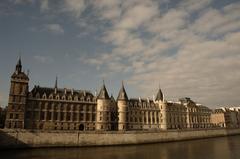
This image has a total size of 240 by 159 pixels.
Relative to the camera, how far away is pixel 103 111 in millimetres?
77688

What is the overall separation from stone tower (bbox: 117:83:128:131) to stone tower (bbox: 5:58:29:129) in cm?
3293

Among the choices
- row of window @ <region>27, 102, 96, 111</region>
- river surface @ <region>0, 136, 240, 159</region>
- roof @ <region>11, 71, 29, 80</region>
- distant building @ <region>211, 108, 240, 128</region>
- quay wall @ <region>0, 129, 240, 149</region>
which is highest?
roof @ <region>11, 71, 29, 80</region>

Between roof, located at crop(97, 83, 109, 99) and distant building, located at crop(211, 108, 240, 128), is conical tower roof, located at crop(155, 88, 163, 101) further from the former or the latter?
distant building, located at crop(211, 108, 240, 128)

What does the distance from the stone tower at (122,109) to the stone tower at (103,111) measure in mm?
5327

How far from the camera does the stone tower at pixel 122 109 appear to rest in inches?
3234

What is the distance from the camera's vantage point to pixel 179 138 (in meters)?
79.2

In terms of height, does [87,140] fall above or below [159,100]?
below

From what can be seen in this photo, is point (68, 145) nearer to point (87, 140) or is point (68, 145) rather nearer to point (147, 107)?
point (87, 140)

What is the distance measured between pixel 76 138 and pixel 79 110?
52.5 feet

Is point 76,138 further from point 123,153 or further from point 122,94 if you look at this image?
point 122,94

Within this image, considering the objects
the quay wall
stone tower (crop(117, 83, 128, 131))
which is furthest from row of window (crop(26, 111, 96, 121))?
the quay wall

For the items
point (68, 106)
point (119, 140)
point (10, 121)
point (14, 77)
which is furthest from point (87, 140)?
point (14, 77)

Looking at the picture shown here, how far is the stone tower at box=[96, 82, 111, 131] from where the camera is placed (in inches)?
3009

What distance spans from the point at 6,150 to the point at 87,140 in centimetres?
1999
